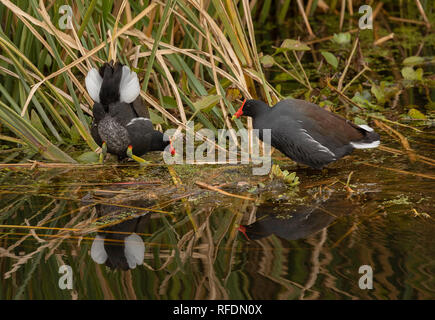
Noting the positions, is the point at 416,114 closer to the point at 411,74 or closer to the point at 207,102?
the point at 411,74

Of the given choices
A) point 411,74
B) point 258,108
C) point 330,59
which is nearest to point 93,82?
point 258,108

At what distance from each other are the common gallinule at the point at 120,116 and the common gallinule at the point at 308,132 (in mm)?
631

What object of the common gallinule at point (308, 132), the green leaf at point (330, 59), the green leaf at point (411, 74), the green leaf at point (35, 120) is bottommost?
the common gallinule at point (308, 132)

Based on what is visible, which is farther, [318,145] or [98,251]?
[318,145]

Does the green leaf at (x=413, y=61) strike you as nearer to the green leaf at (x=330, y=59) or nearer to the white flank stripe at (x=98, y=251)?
the green leaf at (x=330, y=59)

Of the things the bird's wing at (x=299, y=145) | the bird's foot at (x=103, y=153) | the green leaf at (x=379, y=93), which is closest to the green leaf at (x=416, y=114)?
the green leaf at (x=379, y=93)

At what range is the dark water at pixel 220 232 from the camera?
2520 millimetres

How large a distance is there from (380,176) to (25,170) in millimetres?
2091

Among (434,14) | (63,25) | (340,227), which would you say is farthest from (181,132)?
(434,14)

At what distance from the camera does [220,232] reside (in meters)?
3.07

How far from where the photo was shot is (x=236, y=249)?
287cm

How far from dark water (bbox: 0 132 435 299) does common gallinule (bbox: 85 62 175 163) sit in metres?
0.15

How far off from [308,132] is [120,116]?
1.17 meters

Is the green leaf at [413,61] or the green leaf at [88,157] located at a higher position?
the green leaf at [413,61]
